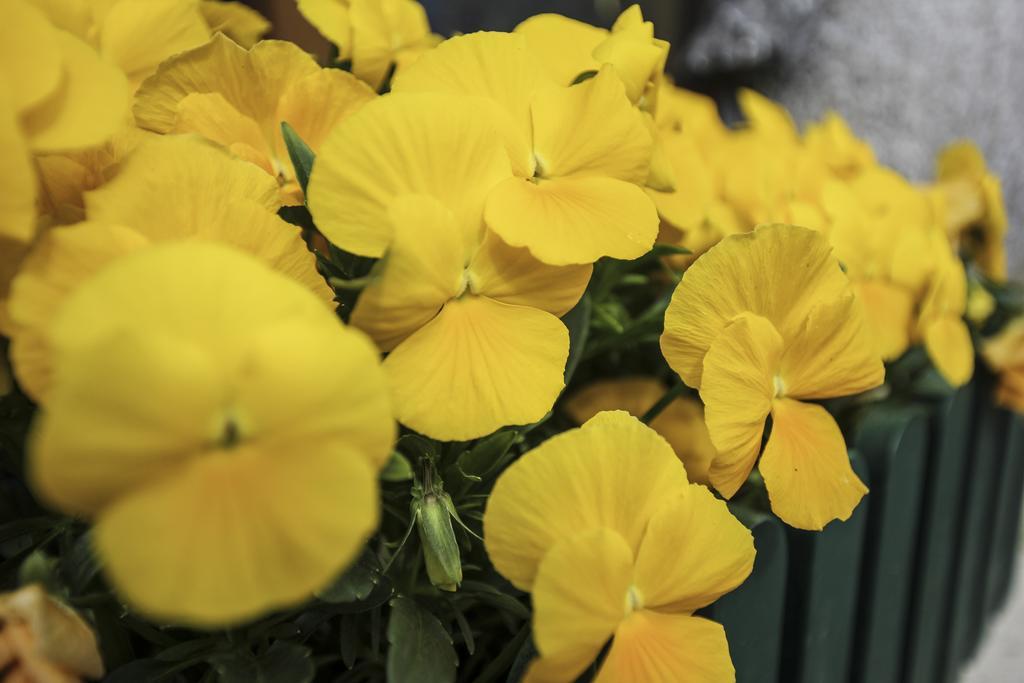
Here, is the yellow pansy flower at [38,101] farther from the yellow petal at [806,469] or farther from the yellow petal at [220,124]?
the yellow petal at [806,469]

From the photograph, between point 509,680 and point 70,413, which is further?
point 509,680

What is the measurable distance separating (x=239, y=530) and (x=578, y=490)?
163 mm

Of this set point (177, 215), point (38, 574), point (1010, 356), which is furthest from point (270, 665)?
point (1010, 356)

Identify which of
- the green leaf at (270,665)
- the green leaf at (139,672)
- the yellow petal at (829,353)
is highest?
the yellow petal at (829,353)

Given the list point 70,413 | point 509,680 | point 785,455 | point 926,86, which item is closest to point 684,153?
point 785,455

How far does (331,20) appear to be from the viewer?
56 cm

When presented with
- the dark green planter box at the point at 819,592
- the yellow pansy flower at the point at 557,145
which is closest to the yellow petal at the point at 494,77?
the yellow pansy flower at the point at 557,145

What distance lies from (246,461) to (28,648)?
0.50ft

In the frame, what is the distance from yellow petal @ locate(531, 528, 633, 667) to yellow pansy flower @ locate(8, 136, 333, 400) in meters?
0.15

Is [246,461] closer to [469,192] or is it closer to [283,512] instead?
[283,512]

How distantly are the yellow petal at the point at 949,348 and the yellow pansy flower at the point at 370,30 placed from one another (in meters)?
0.51

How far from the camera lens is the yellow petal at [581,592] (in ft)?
1.23

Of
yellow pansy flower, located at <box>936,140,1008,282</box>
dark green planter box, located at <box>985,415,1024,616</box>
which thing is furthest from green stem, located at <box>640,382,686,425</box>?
dark green planter box, located at <box>985,415,1024,616</box>

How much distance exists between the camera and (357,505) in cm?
29
